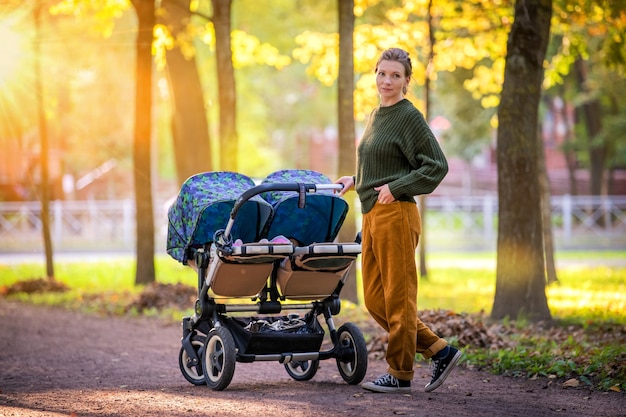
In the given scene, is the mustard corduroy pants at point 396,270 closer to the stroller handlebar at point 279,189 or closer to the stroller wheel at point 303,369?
the stroller handlebar at point 279,189

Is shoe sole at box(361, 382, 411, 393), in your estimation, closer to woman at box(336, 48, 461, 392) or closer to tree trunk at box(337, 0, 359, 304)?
woman at box(336, 48, 461, 392)

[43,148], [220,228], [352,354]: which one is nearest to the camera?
[220,228]

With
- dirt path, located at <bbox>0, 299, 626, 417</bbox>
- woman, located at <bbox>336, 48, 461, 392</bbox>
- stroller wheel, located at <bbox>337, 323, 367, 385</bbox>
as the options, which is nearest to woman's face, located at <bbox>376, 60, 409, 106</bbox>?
woman, located at <bbox>336, 48, 461, 392</bbox>

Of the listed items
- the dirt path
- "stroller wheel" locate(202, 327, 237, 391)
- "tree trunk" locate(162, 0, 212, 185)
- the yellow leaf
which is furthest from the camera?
"tree trunk" locate(162, 0, 212, 185)

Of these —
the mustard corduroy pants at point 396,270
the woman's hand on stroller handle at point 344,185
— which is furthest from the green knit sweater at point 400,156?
the woman's hand on stroller handle at point 344,185

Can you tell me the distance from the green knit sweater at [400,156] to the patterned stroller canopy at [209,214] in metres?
0.80

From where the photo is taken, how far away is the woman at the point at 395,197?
6926 mm

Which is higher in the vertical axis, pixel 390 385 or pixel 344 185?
pixel 344 185

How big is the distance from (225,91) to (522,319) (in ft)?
18.0

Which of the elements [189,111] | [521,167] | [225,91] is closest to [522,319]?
[521,167]

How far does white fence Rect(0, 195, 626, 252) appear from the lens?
32.9 m

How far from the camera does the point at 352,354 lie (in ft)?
25.2

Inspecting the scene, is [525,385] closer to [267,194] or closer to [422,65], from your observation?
[267,194]

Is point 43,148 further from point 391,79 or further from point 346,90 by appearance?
point 391,79
